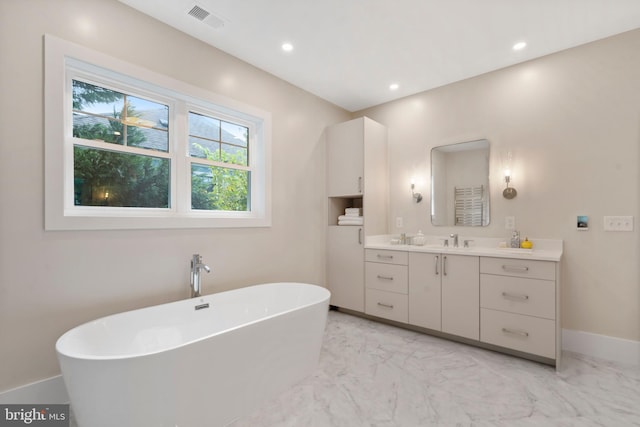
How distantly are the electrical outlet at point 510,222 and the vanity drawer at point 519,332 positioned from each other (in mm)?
887

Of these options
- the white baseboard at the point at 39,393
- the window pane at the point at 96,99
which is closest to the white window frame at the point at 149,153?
the window pane at the point at 96,99

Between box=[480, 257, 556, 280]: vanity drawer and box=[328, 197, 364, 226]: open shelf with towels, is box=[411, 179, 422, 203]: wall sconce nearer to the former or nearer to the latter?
box=[328, 197, 364, 226]: open shelf with towels

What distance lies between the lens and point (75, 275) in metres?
1.82

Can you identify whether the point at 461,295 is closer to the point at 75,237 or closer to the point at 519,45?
the point at 519,45

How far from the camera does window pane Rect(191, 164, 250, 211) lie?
8.47 feet

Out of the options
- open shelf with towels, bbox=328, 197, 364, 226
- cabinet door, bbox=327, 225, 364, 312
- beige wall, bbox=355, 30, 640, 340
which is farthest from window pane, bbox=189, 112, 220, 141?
beige wall, bbox=355, 30, 640, 340

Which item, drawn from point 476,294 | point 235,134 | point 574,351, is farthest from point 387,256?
point 235,134

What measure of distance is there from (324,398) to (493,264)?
172cm

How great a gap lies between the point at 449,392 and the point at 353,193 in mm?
2131

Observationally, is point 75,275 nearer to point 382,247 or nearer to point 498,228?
point 382,247

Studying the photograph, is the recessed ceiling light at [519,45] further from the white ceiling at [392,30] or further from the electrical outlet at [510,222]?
the electrical outlet at [510,222]

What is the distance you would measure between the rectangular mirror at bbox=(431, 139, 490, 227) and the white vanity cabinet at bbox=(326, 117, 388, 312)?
624mm

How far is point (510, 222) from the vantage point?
2836mm

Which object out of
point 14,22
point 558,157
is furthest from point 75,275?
point 558,157
